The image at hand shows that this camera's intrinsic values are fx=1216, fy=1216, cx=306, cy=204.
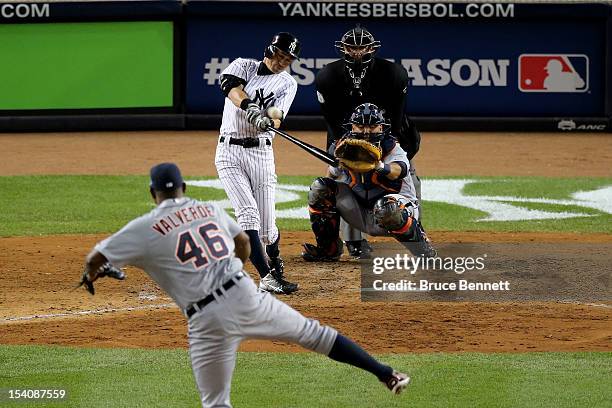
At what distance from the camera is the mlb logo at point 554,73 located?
741 inches

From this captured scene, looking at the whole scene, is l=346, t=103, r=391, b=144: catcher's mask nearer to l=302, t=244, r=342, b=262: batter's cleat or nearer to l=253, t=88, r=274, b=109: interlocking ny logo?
l=253, t=88, r=274, b=109: interlocking ny logo

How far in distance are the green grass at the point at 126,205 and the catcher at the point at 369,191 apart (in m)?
2.50

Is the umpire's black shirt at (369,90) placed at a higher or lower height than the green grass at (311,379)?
higher

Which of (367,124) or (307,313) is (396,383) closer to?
(307,313)

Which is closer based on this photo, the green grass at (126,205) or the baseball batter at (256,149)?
the baseball batter at (256,149)

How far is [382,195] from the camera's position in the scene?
10422mm

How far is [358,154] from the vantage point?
988 cm

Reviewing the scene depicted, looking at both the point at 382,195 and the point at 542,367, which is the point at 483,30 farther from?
the point at 542,367

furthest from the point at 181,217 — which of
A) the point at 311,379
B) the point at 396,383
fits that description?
the point at 311,379

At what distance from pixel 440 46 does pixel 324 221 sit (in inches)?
347

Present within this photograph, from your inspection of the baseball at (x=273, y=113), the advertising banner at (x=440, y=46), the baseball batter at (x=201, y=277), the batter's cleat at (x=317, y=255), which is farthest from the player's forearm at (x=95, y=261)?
the advertising banner at (x=440, y=46)

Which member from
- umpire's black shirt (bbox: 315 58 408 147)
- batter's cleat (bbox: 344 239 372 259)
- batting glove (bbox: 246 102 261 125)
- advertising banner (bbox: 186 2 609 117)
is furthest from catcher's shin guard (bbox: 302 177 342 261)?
advertising banner (bbox: 186 2 609 117)

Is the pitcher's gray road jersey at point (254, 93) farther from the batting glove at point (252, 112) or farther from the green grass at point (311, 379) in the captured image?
the green grass at point (311, 379)

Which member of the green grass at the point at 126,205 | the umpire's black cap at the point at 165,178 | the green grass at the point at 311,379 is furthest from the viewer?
the green grass at the point at 126,205
